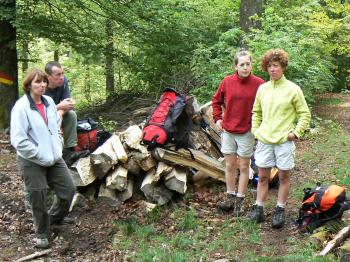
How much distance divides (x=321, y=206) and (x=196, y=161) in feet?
6.71

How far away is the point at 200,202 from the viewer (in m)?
6.34

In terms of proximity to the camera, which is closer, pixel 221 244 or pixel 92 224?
pixel 221 244

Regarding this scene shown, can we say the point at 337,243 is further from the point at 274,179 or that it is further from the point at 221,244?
the point at 274,179

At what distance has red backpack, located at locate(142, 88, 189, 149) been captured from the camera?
6.12 m

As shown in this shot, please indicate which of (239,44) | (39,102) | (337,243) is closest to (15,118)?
(39,102)

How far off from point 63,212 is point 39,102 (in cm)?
148

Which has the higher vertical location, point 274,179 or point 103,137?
point 103,137

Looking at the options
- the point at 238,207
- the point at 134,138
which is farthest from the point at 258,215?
the point at 134,138

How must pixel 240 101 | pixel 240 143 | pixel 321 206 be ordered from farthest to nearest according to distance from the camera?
pixel 240 143, pixel 240 101, pixel 321 206

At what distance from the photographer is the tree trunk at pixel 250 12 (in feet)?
38.2

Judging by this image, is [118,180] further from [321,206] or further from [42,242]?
[321,206]

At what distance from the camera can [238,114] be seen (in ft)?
18.1

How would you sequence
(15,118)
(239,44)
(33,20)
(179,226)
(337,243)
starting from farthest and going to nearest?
(239,44), (33,20), (179,226), (15,118), (337,243)

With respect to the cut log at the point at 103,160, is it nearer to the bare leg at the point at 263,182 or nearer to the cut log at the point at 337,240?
the bare leg at the point at 263,182
